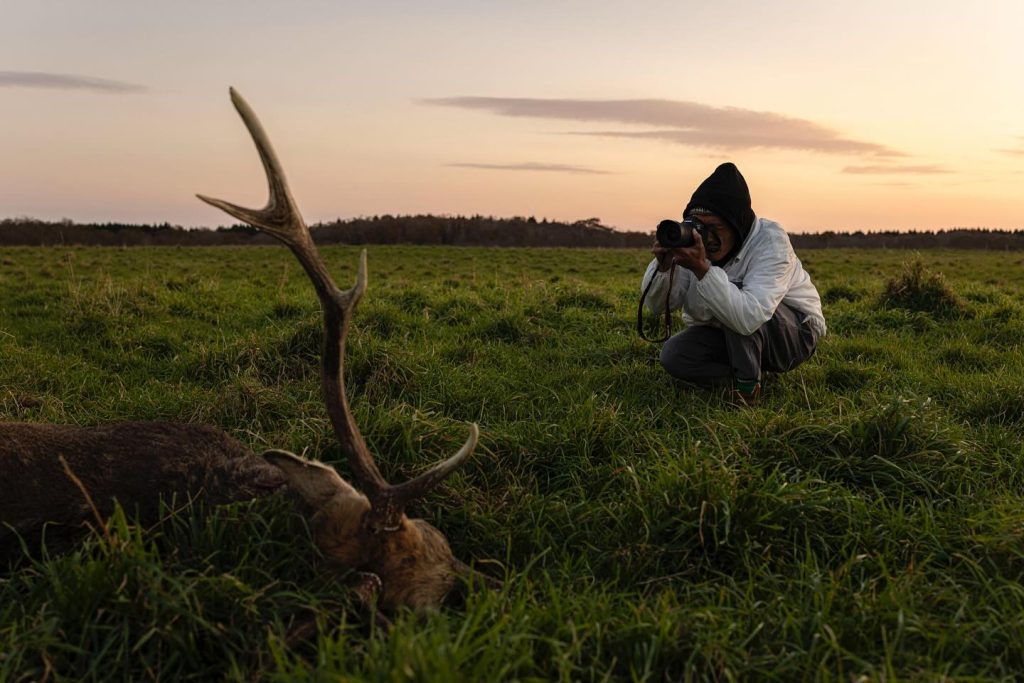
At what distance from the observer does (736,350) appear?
4551 millimetres

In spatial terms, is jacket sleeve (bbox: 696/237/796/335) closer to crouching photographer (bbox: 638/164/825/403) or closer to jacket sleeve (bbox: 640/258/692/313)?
crouching photographer (bbox: 638/164/825/403)

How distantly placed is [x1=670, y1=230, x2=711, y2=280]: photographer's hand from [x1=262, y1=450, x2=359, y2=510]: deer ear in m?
2.54

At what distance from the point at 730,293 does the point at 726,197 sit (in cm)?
70

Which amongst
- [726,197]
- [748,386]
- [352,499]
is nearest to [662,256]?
[726,197]

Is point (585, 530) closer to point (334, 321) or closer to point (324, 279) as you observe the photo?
point (334, 321)

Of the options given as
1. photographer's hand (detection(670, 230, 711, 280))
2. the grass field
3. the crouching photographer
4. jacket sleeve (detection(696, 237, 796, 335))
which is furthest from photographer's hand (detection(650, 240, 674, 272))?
the grass field

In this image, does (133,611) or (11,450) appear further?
(11,450)

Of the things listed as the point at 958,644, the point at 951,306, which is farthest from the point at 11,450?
the point at 951,306

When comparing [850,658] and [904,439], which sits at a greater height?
[904,439]

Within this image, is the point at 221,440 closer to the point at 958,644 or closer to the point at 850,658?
the point at 850,658

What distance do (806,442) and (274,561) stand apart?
249 cm

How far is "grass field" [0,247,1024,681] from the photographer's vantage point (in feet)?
6.86

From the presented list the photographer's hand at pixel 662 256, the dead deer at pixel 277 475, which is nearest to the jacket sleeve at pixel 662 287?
the photographer's hand at pixel 662 256

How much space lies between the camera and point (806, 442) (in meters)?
3.48
